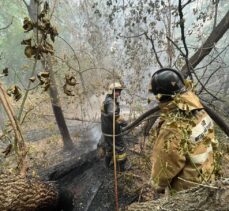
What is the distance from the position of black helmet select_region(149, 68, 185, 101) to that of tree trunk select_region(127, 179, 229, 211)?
109 cm

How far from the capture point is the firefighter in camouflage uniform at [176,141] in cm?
232

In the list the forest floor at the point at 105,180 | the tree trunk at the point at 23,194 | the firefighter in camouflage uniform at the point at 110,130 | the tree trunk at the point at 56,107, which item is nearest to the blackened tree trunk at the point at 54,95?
the tree trunk at the point at 56,107

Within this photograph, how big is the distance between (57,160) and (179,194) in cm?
750

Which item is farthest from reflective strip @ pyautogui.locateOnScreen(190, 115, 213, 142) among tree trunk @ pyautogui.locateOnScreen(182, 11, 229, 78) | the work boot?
the work boot

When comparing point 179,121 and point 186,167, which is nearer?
point 179,121

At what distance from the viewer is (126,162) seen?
21.8ft

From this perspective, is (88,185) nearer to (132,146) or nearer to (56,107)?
(132,146)

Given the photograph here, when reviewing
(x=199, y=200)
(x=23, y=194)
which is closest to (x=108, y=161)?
(x=23, y=194)

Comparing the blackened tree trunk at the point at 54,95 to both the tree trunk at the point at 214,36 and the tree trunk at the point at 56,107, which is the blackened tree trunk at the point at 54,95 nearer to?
the tree trunk at the point at 56,107

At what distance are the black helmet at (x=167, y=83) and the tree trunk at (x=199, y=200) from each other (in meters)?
1.09

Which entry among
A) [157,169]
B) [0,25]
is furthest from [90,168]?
[0,25]

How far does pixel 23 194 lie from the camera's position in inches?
130

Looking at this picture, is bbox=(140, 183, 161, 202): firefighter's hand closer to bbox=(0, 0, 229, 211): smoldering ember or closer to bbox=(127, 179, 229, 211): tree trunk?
bbox=(0, 0, 229, 211): smoldering ember

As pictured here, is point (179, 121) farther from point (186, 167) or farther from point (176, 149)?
point (186, 167)
